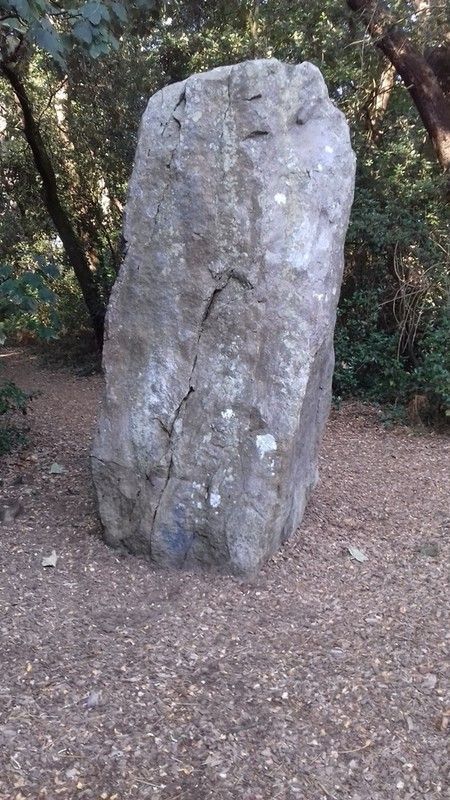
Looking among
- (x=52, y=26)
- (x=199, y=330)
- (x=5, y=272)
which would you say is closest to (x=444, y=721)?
(x=199, y=330)

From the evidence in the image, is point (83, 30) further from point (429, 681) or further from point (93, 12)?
point (429, 681)

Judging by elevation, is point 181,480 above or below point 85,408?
above

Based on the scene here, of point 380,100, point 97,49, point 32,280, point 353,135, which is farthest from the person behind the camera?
point 380,100

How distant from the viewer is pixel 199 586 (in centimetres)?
349

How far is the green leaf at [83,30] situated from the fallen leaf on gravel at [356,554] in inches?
117

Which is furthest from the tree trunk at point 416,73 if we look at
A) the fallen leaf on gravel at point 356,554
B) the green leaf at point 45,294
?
the green leaf at point 45,294

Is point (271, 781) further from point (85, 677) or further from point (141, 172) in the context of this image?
point (141, 172)

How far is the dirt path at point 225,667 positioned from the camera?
245 cm

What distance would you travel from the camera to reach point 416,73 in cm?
721

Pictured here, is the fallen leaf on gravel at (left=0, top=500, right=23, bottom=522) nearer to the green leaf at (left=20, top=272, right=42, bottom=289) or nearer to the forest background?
the forest background

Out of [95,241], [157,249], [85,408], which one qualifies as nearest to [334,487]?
[157,249]

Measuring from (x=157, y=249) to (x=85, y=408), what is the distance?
4.59 meters

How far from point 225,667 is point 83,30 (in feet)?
10.0

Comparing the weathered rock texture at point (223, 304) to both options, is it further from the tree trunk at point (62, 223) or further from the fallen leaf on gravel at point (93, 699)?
the tree trunk at point (62, 223)
